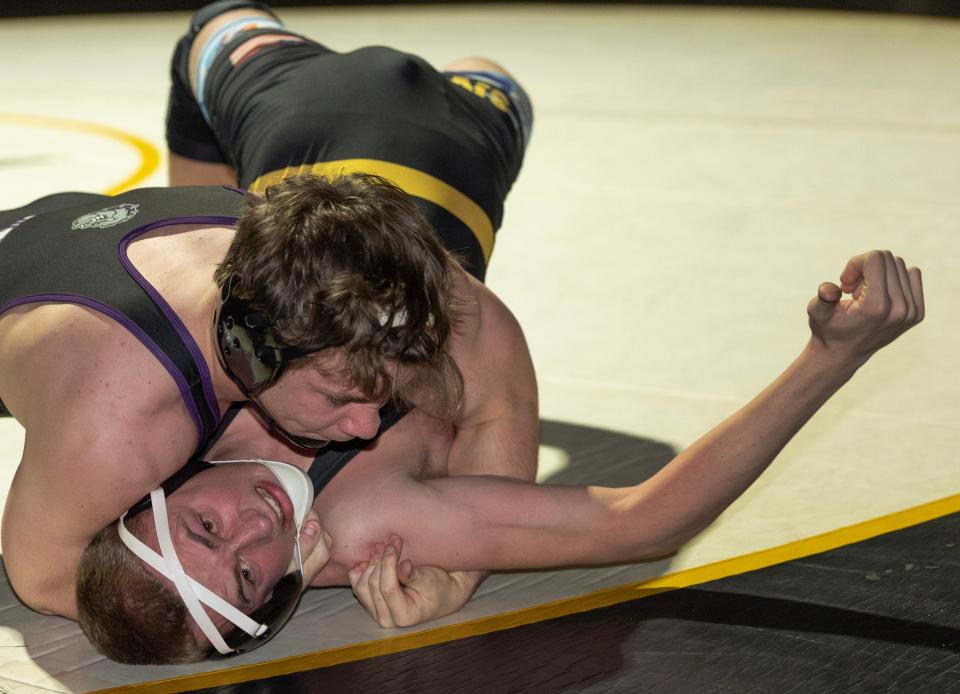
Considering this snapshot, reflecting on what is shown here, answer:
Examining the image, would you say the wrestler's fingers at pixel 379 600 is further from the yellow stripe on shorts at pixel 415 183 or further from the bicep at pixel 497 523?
the yellow stripe on shorts at pixel 415 183

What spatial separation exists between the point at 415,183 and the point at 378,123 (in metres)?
0.19

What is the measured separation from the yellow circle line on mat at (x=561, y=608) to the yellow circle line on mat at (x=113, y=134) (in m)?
2.91

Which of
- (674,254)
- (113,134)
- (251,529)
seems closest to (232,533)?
(251,529)

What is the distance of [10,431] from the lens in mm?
2955

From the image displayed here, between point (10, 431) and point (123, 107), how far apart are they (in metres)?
3.51

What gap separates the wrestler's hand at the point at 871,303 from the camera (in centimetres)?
180

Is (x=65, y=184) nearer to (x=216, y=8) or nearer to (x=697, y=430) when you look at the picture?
(x=216, y=8)

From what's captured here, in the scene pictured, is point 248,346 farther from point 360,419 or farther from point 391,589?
point 391,589

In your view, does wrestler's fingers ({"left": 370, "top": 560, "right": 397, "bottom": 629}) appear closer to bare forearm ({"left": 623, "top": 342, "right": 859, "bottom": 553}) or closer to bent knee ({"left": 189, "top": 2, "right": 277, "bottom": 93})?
bare forearm ({"left": 623, "top": 342, "right": 859, "bottom": 553})

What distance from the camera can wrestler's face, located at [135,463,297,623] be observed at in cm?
196

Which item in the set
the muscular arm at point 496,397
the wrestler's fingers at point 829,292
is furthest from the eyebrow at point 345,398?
the wrestler's fingers at point 829,292

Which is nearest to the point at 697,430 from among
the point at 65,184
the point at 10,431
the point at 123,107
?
the point at 10,431

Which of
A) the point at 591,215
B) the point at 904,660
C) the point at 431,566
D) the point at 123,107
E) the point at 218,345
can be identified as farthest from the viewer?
the point at 123,107

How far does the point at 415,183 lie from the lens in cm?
248
